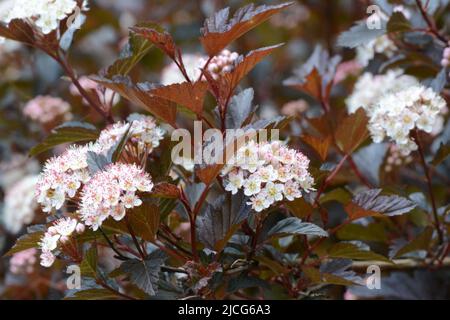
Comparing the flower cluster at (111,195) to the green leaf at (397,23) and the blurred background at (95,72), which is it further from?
the green leaf at (397,23)

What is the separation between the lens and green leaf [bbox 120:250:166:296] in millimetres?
1003

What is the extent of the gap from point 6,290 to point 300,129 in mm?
779

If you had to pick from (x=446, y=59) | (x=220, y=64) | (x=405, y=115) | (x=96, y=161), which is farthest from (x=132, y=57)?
(x=446, y=59)

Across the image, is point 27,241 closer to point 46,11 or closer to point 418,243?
point 46,11

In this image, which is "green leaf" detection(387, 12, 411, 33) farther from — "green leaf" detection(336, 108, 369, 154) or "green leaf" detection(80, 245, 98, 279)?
"green leaf" detection(80, 245, 98, 279)

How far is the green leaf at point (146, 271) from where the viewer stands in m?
1.00

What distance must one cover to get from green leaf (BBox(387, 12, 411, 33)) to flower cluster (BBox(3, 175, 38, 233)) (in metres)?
0.89

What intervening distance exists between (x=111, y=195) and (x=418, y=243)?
2.00ft

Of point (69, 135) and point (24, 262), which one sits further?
point (24, 262)

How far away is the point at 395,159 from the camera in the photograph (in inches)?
62.6

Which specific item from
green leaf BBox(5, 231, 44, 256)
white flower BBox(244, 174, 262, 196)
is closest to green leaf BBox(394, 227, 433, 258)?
white flower BBox(244, 174, 262, 196)

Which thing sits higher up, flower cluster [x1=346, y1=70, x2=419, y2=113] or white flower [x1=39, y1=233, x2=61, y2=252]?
flower cluster [x1=346, y1=70, x2=419, y2=113]

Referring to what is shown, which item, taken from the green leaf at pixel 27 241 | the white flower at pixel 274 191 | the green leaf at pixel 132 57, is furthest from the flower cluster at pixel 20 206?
the white flower at pixel 274 191
